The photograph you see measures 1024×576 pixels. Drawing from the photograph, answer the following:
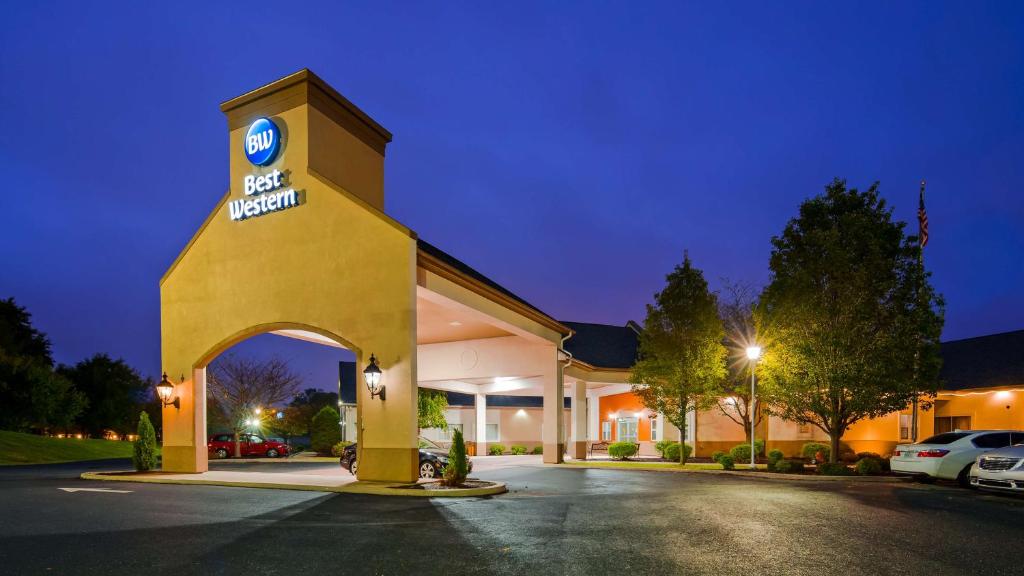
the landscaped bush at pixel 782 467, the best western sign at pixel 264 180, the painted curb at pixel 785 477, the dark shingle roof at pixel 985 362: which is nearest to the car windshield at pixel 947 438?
the painted curb at pixel 785 477

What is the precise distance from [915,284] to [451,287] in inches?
574

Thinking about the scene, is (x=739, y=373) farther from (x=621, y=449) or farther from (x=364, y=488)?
(x=364, y=488)

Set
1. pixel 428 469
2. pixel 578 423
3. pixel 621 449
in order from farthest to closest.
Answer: pixel 578 423 → pixel 621 449 → pixel 428 469

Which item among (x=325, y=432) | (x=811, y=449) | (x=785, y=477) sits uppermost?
(x=785, y=477)

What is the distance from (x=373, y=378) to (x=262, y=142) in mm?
7283

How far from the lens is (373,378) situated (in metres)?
14.4

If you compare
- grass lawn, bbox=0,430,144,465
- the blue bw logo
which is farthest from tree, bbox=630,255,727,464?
grass lawn, bbox=0,430,144,465

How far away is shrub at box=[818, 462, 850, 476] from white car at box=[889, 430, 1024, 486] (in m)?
2.30

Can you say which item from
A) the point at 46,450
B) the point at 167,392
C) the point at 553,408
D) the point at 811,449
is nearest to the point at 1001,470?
the point at 811,449

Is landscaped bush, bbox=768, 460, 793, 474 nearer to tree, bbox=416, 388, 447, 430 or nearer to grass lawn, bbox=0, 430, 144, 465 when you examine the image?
tree, bbox=416, 388, 447, 430

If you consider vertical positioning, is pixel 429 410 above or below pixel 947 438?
below

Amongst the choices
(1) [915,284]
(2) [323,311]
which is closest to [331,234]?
(2) [323,311]

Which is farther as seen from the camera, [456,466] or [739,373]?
[739,373]

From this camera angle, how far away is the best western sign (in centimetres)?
1636
